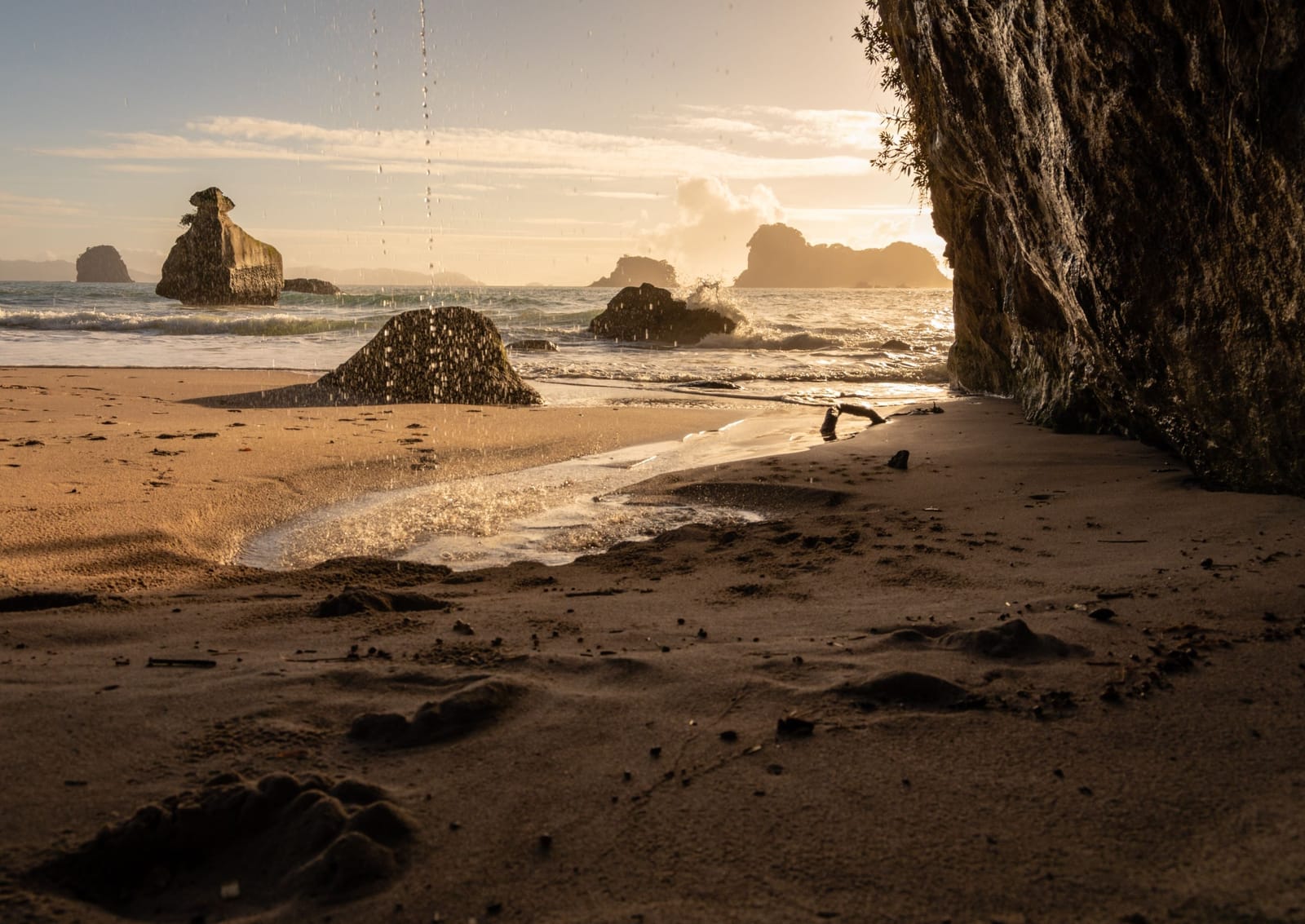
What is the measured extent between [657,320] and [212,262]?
86.2 feet

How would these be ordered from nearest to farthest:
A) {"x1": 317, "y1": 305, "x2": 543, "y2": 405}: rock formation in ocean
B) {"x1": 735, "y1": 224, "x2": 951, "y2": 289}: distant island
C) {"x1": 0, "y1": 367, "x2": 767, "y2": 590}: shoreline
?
{"x1": 0, "y1": 367, "x2": 767, "y2": 590}: shoreline → {"x1": 317, "y1": 305, "x2": 543, "y2": 405}: rock formation in ocean → {"x1": 735, "y1": 224, "x2": 951, "y2": 289}: distant island

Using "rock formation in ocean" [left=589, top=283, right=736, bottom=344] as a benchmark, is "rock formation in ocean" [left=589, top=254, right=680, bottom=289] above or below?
above

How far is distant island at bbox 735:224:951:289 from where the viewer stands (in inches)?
5595

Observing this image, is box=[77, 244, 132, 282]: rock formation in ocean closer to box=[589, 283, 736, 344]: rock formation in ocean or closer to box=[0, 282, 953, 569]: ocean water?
box=[0, 282, 953, 569]: ocean water

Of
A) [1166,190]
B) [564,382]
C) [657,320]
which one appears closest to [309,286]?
[657,320]

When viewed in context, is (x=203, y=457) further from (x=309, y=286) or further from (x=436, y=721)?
(x=309, y=286)

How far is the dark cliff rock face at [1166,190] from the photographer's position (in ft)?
10.2

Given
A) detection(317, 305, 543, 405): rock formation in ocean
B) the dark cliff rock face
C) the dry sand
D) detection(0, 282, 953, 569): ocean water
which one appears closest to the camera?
the dry sand

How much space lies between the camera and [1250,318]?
3.49m

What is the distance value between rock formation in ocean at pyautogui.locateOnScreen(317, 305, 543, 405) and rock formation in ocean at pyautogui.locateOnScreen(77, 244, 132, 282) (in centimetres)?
12396

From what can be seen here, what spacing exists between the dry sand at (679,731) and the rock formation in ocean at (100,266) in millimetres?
131167

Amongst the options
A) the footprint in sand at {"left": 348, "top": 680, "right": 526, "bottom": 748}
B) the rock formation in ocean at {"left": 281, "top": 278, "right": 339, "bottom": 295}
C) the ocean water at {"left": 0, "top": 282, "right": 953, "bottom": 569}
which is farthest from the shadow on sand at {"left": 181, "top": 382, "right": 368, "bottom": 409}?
the rock formation in ocean at {"left": 281, "top": 278, "right": 339, "bottom": 295}

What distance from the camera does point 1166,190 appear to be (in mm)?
3725

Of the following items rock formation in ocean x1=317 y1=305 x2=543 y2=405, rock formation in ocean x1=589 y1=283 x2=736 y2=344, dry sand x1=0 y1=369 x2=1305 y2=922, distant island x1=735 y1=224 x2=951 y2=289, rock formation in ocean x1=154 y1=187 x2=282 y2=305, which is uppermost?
distant island x1=735 y1=224 x2=951 y2=289
